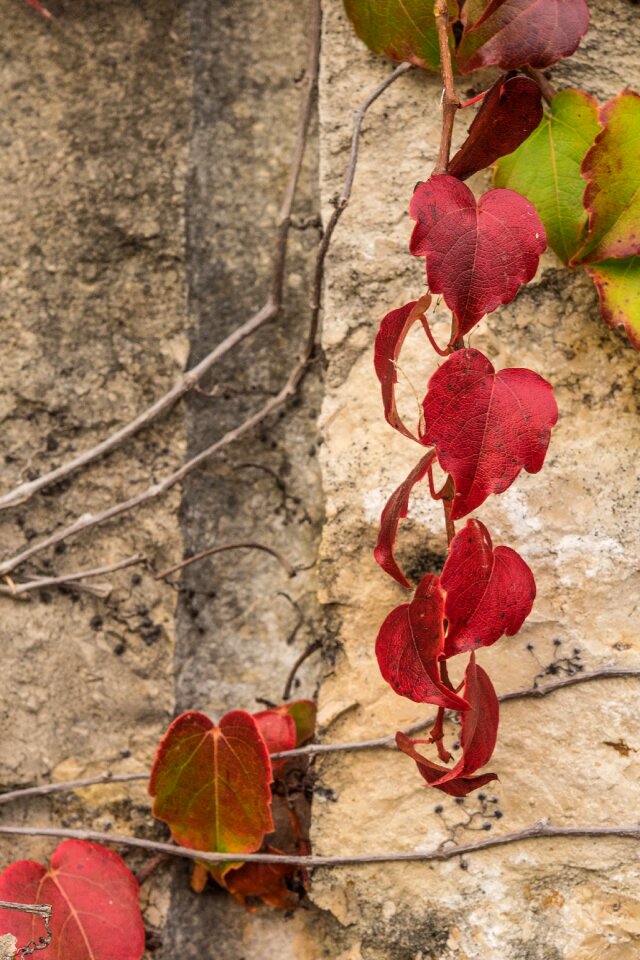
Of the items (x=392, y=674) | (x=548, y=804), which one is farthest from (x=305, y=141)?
(x=548, y=804)

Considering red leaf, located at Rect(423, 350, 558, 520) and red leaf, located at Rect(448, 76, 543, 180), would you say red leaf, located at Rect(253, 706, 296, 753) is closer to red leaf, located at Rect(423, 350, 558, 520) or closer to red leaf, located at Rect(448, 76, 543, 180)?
red leaf, located at Rect(423, 350, 558, 520)

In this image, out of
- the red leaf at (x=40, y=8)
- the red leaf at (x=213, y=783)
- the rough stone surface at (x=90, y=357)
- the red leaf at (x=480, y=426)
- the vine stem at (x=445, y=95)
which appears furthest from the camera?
the red leaf at (x=40, y=8)

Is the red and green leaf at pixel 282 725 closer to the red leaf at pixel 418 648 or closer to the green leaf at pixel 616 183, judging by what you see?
the red leaf at pixel 418 648

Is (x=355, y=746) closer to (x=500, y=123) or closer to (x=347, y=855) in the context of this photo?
(x=347, y=855)

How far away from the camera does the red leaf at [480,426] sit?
2.63 feet

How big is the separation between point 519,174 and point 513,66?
4.2 inches

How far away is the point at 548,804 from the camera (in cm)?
97

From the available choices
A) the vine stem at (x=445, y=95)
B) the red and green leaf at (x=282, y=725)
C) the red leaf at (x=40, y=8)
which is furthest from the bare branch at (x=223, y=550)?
the red leaf at (x=40, y=8)

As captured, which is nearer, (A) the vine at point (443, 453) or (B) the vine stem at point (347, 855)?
(A) the vine at point (443, 453)

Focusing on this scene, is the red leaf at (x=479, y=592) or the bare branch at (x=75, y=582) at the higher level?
the red leaf at (x=479, y=592)

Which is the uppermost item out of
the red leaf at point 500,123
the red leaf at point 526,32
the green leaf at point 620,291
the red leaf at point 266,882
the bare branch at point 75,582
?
the red leaf at point 526,32

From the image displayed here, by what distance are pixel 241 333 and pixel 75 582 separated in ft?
1.19

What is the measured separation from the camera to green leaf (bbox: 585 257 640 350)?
1.00 metres

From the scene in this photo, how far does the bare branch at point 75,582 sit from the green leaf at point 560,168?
587 millimetres
